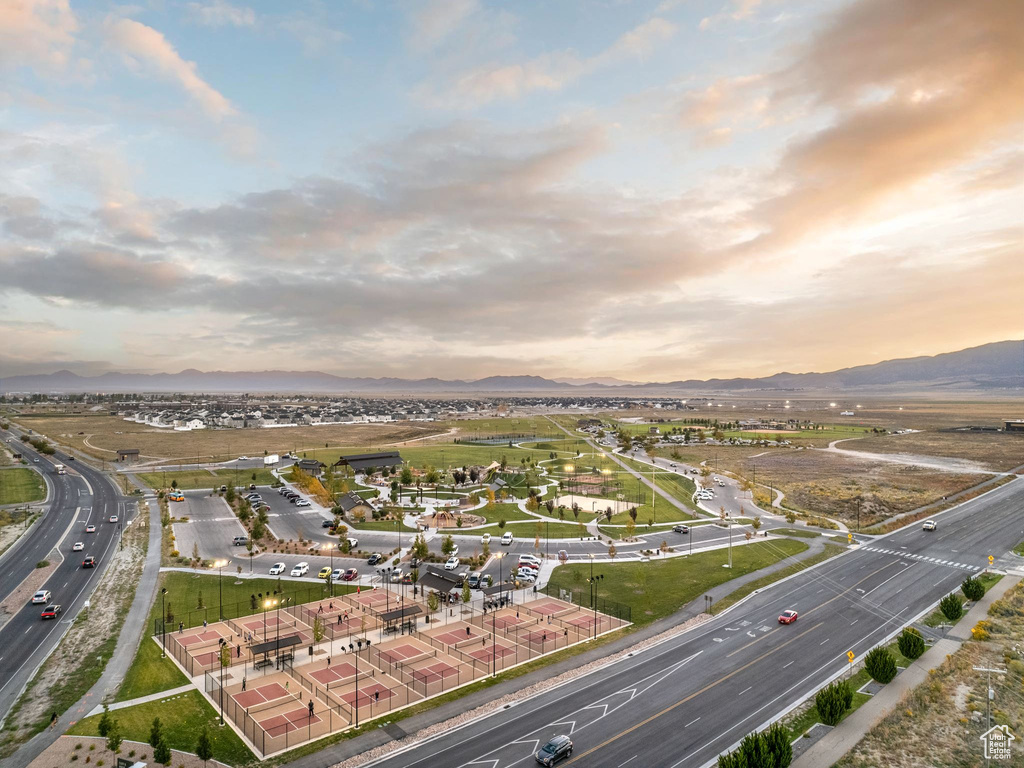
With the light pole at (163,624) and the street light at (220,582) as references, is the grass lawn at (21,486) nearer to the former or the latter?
the street light at (220,582)

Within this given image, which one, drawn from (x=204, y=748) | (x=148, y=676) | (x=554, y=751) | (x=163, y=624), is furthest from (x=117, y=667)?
(x=554, y=751)

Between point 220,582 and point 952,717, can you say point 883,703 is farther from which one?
point 220,582

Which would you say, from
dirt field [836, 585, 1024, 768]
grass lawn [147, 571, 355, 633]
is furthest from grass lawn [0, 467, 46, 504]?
dirt field [836, 585, 1024, 768]

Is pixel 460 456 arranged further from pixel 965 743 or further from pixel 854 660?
pixel 965 743

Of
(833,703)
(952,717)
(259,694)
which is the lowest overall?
(952,717)

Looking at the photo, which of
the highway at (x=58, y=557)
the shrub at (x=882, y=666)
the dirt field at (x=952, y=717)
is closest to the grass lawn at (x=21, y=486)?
the highway at (x=58, y=557)

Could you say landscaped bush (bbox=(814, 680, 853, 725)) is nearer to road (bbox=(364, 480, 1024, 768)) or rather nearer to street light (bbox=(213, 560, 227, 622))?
road (bbox=(364, 480, 1024, 768))
